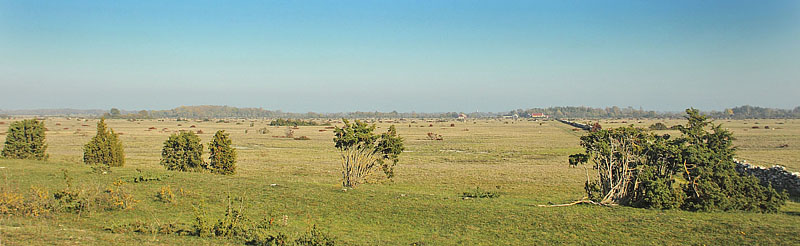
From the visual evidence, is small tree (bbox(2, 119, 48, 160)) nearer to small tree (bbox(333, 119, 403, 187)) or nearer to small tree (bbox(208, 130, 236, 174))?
small tree (bbox(208, 130, 236, 174))

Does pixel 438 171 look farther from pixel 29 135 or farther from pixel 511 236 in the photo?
pixel 29 135

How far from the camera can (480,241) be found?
32.2 feet

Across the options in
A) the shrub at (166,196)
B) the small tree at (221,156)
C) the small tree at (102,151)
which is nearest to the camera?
the shrub at (166,196)

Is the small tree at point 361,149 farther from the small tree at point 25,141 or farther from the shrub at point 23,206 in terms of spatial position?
the small tree at point 25,141

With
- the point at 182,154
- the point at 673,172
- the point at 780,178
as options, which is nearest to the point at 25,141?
the point at 182,154

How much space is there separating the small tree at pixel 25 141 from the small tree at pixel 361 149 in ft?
56.7

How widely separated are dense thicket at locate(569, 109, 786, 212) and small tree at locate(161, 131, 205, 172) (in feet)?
52.4

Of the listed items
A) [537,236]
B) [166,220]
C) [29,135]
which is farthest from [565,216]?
[29,135]

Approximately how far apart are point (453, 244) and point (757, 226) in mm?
7061

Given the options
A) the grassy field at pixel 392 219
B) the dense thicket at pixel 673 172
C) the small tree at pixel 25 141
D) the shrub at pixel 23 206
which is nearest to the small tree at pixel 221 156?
the grassy field at pixel 392 219

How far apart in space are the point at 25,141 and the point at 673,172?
1134 inches

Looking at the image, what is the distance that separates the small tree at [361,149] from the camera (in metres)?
17.6

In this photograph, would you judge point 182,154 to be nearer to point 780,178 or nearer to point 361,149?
point 361,149

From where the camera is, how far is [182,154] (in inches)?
834
